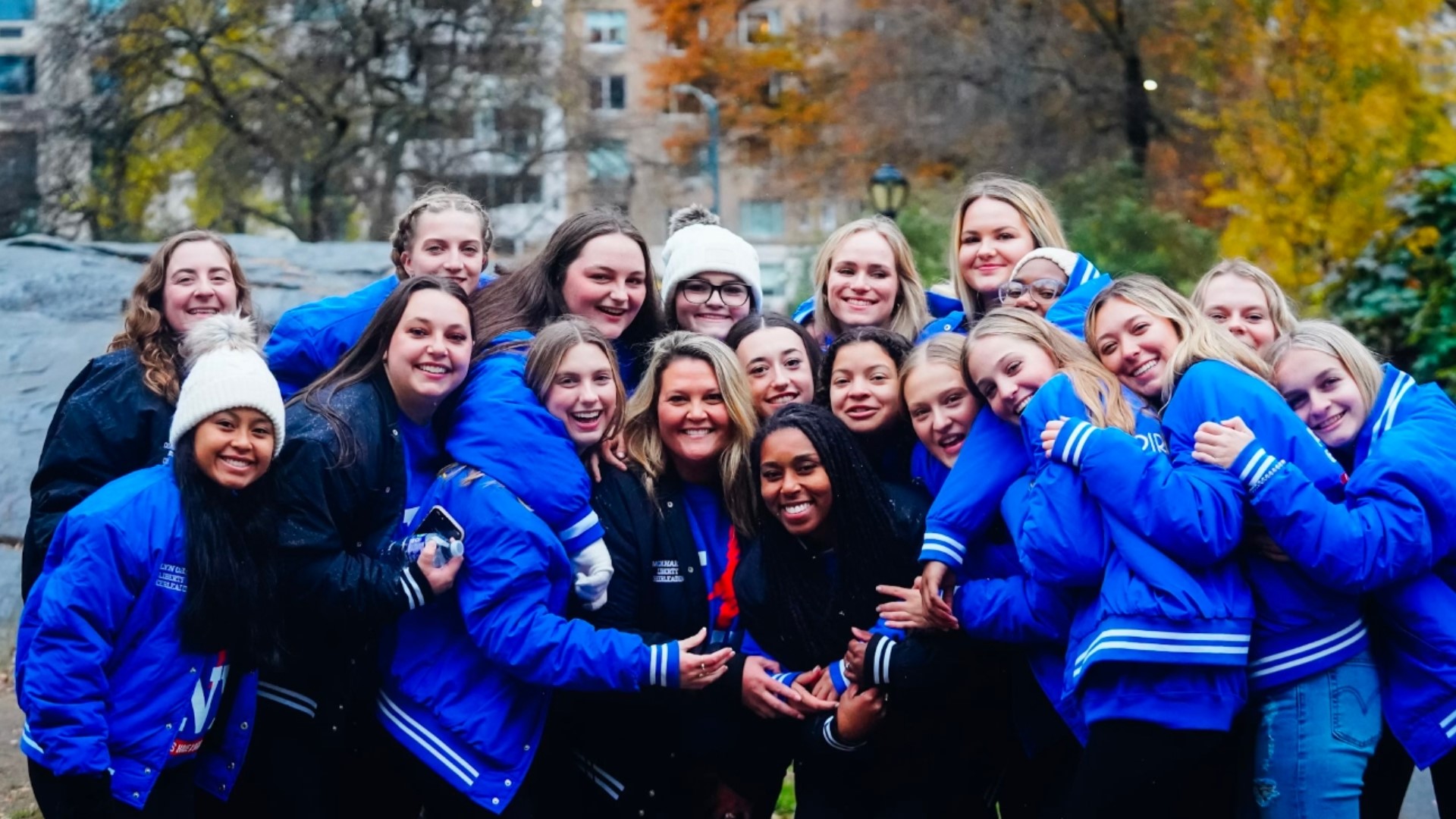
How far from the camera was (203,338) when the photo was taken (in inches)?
182

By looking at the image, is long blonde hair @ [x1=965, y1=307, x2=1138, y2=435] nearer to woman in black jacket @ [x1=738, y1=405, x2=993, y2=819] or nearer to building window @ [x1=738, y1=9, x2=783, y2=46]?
woman in black jacket @ [x1=738, y1=405, x2=993, y2=819]

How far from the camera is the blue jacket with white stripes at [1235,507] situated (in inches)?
156

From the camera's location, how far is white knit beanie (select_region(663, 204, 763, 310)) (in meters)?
5.63

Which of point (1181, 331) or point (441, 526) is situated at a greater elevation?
point (1181, 331)

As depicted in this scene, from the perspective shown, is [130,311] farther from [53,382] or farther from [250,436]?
[53,382]

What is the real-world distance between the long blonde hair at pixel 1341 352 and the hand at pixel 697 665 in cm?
169

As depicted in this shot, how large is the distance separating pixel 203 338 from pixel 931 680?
7.43ft

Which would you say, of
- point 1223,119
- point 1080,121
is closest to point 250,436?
point 1223,119

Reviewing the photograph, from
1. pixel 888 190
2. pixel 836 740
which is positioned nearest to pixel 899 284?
pixel 836 740

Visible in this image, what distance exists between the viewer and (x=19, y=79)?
90.2ft

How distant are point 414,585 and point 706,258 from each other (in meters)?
1.75

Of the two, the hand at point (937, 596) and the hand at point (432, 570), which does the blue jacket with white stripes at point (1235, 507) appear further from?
the hand at point (432, 570)

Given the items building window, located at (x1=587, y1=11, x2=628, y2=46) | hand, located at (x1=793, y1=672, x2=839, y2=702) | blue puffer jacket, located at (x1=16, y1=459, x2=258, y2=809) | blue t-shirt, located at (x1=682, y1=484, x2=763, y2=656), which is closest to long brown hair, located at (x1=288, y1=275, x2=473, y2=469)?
blue puffer jacket, located at (x1=16, y1=459, x2=258, y2=809)

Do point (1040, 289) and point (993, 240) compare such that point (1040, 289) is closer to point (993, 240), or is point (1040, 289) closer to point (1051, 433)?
point (993, 240)
